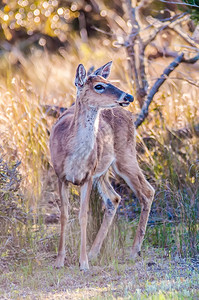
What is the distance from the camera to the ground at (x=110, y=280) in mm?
6074

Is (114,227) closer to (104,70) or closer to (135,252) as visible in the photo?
(135,252)

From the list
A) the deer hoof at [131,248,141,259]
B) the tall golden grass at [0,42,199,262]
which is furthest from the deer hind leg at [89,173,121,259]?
the tall golden grass at [0,42,199,262]

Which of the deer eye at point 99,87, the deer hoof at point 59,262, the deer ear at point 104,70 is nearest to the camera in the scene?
the deer hoof at point 59,262

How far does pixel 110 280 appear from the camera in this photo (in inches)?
263

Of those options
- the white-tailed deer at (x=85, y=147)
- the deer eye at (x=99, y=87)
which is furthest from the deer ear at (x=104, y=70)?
the deer eye at (x=99, y=87)

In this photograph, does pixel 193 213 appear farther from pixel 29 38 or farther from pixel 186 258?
pixel 29 38

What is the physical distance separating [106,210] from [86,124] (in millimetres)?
1278

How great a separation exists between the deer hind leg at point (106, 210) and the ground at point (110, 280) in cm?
31

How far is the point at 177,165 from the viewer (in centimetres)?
910

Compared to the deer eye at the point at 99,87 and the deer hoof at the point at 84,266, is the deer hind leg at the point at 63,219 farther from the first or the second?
the deer eye at the point at 99,87

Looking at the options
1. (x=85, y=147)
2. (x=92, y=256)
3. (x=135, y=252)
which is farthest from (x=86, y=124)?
(x=135, y=252)

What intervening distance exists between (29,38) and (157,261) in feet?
39.8

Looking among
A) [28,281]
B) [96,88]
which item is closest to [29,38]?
[96,88]

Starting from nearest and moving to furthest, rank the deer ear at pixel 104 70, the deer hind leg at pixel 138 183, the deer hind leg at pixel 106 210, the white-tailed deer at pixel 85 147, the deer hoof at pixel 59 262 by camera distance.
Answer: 1. the deer hoof at pixel 59 262
2. the white-tailed deer at pixel 85 147
3. the deer hind leg at pixel 106 210
4. the deer ear at pixel 104 70
5. the deer hind leg at pixel 138 183
